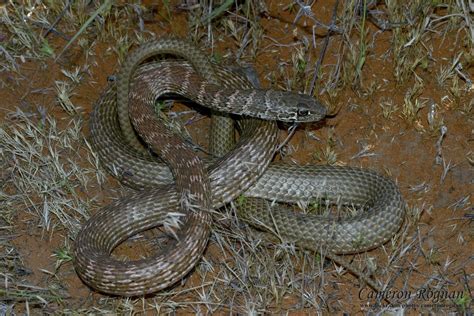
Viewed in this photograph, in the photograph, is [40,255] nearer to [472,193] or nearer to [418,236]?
[418,236]

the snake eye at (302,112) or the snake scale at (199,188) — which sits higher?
the snake eye at (302,112)

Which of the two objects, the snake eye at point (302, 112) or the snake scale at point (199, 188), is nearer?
the snake scale at point (199, 188)

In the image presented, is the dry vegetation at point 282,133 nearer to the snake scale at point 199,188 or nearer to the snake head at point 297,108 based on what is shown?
the snake scale at point 199,188

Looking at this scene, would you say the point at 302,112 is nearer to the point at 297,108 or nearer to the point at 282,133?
the point at 297,108

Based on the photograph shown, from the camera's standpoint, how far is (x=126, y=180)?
6.63 meters

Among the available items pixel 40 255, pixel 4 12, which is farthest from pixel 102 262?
pixel 4 12

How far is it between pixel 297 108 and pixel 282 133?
2.02ft

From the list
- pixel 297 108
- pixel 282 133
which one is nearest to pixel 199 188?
pixel 297 108

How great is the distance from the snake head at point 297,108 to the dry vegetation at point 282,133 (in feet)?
1.27

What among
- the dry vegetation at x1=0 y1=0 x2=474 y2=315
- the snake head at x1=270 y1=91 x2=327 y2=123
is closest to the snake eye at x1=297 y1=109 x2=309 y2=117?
the snake head at x1=270 y1=91 x2=327 y2=123

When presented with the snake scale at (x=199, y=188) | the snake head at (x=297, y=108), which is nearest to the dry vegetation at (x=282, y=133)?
the snake scale at (x=199, y=188)

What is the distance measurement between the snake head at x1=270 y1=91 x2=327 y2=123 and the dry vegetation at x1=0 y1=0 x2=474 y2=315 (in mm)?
387

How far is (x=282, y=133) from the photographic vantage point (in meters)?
7.07

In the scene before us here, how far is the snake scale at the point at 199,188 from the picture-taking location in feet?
19.1
